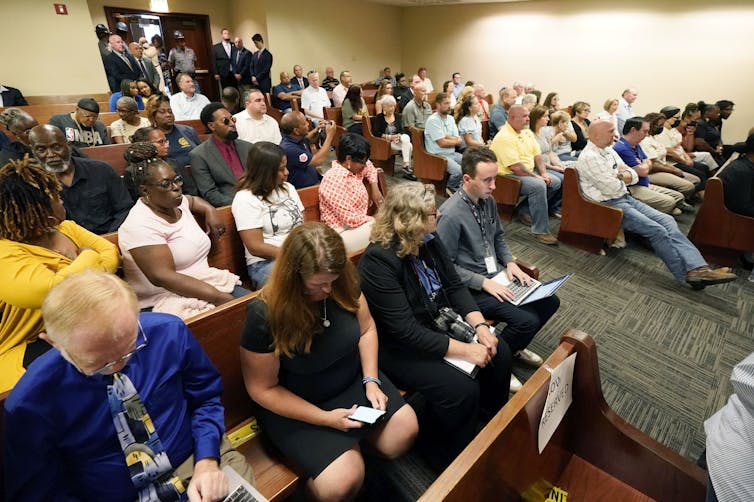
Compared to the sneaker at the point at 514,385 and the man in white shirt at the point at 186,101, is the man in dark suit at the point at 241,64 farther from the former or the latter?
the sneaker at the point at 514,385

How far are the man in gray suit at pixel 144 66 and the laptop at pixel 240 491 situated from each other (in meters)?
6.56

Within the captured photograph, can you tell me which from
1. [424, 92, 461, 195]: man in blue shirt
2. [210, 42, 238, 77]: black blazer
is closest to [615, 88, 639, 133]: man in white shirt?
[424, 92, 461, 195]: man in blue shirt

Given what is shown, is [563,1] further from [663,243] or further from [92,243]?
[92,243]

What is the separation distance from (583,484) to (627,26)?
29.9ft

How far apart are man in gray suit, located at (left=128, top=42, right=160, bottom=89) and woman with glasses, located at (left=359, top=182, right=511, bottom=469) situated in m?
6.11

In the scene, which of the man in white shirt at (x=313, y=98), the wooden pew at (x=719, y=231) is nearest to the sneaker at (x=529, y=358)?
the wooden pew at (x=719, y=231)

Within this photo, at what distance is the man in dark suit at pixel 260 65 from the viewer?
24.5 feet

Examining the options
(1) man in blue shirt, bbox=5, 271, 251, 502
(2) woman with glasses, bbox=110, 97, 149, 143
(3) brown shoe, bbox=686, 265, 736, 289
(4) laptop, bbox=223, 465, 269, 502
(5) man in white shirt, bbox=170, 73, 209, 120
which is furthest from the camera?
(5) man in white shirt, bbox=170, 73, 209, 120

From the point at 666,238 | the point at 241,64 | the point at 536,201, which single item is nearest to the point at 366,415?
the point at 666,238

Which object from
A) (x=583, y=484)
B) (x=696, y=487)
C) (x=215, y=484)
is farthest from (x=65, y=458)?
(x=696, y=487)

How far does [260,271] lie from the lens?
2088mm

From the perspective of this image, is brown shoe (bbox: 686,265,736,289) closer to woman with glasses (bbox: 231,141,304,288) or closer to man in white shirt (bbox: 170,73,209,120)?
woman with glasses (bbox: 231,141,304,288)

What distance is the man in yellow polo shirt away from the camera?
371 centimetres

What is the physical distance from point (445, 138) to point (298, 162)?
220 centimetres
